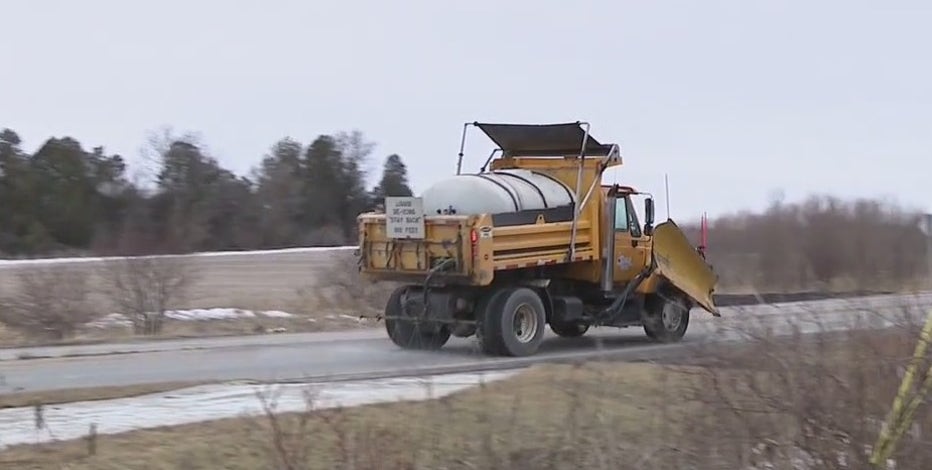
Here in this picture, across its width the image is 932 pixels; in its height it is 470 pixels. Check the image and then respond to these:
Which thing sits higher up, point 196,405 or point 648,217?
point 648,217

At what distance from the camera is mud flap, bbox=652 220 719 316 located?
21359 millimetres

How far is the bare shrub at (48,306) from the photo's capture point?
24.2 m

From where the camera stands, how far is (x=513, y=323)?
19.2 meters

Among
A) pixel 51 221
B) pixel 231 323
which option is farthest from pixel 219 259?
pixel 51 221

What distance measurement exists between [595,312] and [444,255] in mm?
3201

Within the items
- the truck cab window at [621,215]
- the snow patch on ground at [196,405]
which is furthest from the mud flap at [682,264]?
the snow patch on ground at [196,405]

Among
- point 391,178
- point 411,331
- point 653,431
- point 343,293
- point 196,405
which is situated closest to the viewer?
point 653,431

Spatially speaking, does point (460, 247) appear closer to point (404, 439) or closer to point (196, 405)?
point (196, 405)

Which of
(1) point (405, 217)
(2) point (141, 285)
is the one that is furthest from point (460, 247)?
(2) point (141, 285)

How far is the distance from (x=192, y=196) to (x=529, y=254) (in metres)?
37.8

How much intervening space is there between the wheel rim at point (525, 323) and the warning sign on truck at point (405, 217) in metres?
1.75

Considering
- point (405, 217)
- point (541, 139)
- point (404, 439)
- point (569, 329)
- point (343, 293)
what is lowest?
point (404, 439)

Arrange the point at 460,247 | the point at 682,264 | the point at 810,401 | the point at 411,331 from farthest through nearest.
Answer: the point at 682,264
the point at 411,331
the point at 460,247
the point at 810,401

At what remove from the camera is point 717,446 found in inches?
365
